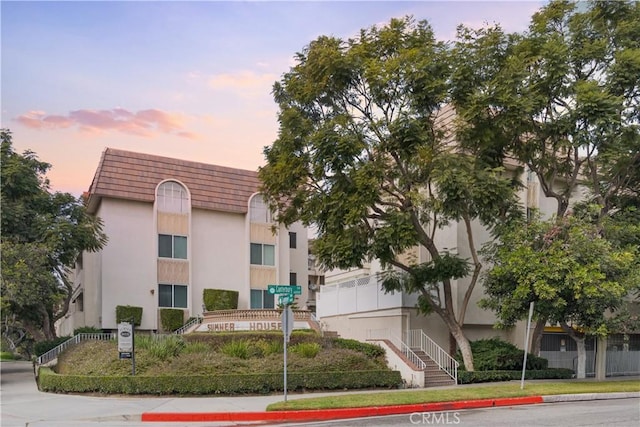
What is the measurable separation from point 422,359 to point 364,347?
2.75 m

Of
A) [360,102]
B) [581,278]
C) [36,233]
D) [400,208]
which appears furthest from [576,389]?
[36,233]

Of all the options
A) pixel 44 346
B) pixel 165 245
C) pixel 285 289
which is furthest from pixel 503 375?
pixel 165 245

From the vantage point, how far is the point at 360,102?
22.5 meters

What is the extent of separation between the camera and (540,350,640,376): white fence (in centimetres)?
2830

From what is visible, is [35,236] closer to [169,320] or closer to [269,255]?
[169,320]

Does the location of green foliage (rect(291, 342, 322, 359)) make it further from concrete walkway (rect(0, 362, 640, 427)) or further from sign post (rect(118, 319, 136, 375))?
sign post (rect(118, 319, 136, 375))

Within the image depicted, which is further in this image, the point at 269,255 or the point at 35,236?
the point at 269,255

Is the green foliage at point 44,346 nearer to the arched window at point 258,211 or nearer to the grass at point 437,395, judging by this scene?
the arched window at point 258,211

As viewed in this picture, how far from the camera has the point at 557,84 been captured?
21.1m

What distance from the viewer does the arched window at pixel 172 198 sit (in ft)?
121

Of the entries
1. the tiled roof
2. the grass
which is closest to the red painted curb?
the grass

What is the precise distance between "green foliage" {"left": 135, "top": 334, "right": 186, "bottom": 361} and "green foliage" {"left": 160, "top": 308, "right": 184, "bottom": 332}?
533 inches

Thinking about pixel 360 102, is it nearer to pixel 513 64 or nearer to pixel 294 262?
pixel 513 64

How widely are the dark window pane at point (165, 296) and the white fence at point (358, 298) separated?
30.8 feet
